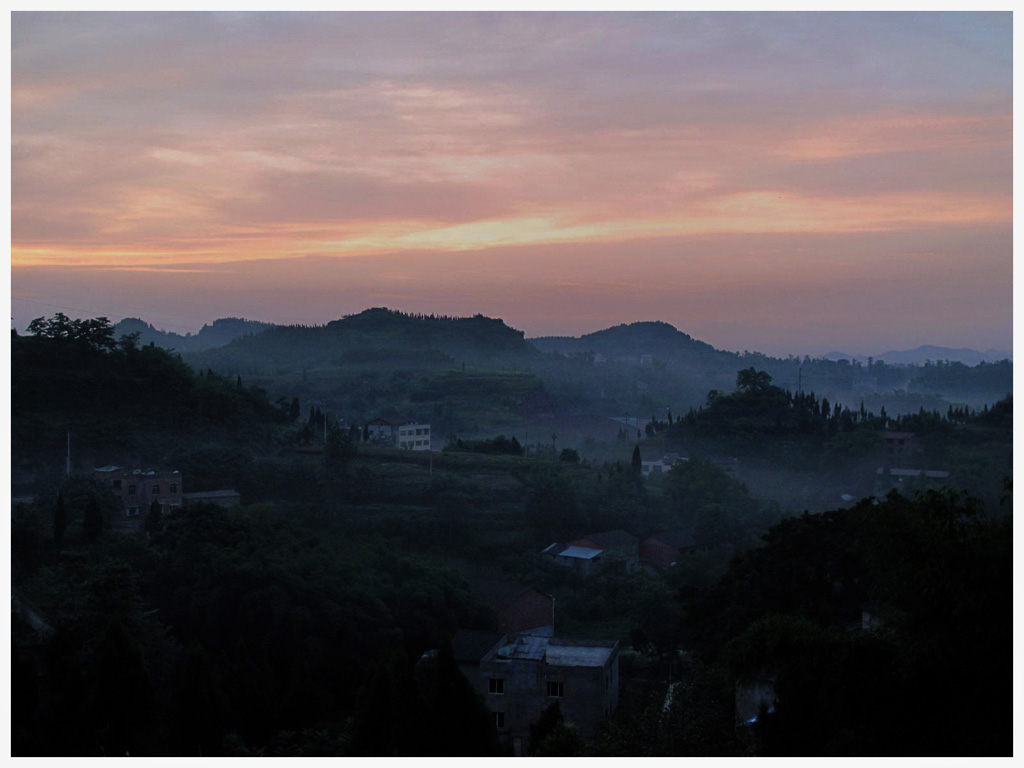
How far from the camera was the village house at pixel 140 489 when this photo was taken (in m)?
12.5

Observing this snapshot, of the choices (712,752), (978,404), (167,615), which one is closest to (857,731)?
(712,752)

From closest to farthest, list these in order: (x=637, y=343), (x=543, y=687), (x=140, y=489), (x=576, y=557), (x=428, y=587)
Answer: (x=543, y=687)
(x=428, y=587)
(x=140, y=489)
(x=576, y=557)
(x=637, y=343)

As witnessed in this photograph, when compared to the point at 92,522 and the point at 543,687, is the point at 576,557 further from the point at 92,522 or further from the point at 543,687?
the point at 92,522

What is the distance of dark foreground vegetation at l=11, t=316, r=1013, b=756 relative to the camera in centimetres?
390

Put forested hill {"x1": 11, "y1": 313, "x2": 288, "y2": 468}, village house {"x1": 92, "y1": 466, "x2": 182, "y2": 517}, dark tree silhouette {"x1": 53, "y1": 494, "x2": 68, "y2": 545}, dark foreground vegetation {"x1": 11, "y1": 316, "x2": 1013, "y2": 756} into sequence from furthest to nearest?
forested hill {"x1": 11, "y1": 313, "x2": 288, "y2": 468}
village house {"x1": 92, "y1": 466, "x2": 182, "y2": 517}
dark tree silhouette {"x1": 53, "y1": 494, "x2": 68, "y2": 545}
dark foreground vegetation {"x1": 11, "y1": 316, "x2": 1013, "y2": 756}

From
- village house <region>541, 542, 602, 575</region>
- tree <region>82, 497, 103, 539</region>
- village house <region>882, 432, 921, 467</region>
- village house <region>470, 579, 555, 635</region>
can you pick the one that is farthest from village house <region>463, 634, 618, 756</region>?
village house <region>882, 432, 921, 467</region>

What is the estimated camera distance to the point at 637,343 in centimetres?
3166

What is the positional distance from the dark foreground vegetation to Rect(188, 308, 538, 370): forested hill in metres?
10.8

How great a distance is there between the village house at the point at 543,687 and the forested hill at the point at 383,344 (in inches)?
878

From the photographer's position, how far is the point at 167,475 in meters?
13.2

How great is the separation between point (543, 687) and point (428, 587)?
103 inches

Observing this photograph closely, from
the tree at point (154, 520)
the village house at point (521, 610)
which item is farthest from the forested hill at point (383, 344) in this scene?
the village house at point (521, 610)

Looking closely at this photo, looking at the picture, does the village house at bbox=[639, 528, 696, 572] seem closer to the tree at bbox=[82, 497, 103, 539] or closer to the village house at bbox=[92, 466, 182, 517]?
the village house at bbox=[92, 466, 182, 517]

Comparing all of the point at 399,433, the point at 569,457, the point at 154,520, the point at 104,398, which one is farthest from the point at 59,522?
the point at 399,433
